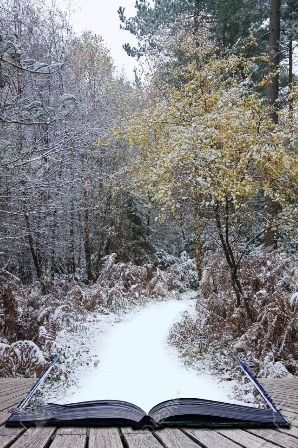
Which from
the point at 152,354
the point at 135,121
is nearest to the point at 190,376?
the point at 152,354

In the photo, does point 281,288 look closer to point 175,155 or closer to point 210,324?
point 210,324

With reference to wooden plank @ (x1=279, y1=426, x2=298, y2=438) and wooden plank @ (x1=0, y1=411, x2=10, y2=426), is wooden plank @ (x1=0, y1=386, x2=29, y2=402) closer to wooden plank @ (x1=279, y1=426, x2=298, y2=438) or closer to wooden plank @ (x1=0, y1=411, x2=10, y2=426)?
→ wooden plank @ (x1=0, y1=411, x2=10, y2=426)

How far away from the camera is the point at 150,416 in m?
2.81

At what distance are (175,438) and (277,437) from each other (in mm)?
574

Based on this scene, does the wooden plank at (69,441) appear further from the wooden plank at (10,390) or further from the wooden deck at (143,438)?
the wooden plank at (10,390)

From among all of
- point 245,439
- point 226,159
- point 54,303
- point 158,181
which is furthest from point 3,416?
point 54,303

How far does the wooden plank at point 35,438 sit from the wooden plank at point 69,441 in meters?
0.05

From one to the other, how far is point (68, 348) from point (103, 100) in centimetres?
1297

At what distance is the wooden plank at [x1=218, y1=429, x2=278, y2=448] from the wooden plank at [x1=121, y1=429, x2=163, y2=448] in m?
0.42

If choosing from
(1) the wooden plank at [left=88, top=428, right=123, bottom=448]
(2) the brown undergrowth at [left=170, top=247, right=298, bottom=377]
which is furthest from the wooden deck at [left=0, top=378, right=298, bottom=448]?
(2) the brown undergrowth at [left=170, top=247, right=298, bottom=377]

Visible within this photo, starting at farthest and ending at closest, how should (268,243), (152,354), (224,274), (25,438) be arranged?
(268,243) < (224,274) < (152,354) < (25,438)

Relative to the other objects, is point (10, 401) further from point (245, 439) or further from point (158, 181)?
point (158, 181)

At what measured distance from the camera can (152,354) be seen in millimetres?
9188

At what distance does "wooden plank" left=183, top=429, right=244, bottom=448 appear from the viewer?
7.38 feet
